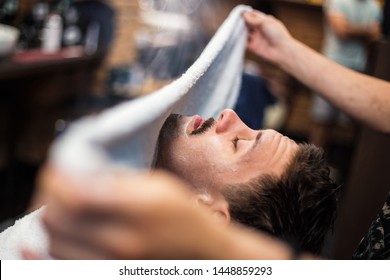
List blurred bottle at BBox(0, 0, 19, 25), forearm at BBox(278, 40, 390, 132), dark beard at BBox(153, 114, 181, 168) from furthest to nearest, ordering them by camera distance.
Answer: blurred bottle at BBox(0, 0, 19, 25)
forearm at BBox(278, 40, 390, 132)
dark beard at BBox(153, 114, 181, 168)

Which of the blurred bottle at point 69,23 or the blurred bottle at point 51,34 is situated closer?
the blurred bottle at point 51,34

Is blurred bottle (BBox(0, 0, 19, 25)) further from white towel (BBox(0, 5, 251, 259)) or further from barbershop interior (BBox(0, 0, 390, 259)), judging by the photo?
white towel (BBox(0, 5, 251, 259))

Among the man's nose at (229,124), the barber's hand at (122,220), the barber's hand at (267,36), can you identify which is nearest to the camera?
the barber's hand at (122,220)

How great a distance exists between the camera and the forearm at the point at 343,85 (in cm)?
105

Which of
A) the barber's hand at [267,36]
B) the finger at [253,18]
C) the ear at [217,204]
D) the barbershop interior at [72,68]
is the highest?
the finger at [253,18]

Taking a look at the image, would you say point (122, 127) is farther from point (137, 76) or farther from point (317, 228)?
point (137, 76)

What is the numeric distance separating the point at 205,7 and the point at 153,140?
1.11 meters

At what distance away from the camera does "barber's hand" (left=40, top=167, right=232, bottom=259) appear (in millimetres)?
368

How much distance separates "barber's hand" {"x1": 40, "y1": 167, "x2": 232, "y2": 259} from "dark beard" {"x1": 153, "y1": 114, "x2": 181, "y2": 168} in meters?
0.21

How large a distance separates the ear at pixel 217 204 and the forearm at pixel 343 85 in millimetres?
508

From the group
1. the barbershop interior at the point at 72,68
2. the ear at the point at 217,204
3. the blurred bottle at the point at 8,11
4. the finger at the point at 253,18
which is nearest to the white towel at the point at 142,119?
the finger at the point at 253,18

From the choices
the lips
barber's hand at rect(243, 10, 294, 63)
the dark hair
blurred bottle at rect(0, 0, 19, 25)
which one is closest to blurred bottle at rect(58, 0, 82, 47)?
blurred bottle at rect(0, 0, 19, 25)

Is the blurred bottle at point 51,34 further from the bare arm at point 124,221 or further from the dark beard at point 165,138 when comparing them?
the bare arm at point 124,221
